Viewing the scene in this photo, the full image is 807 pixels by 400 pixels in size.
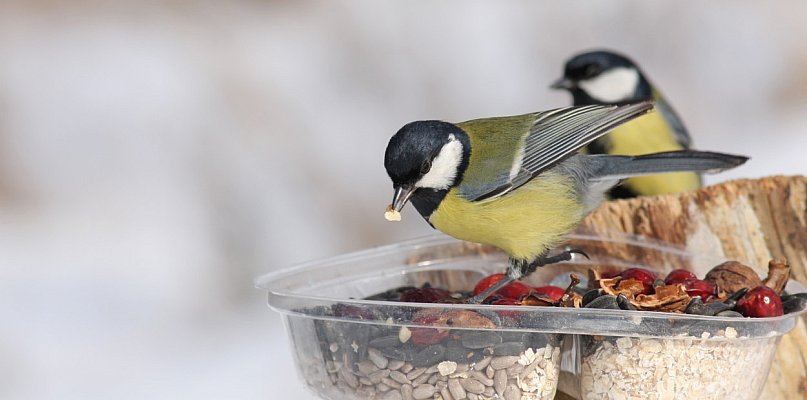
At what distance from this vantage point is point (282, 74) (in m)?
2.89

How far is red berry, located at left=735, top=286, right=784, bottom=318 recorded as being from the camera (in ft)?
3.66

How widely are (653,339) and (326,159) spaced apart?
1862mm

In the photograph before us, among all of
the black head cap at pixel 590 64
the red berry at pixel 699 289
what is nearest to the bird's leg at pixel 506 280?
the red berry at pixel 699 289

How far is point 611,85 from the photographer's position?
2148 mm

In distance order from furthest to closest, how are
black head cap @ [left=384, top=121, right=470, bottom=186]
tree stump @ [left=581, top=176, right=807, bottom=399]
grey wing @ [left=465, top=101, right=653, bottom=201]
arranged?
tree stump @ [left=581, top=176, right=807, bottom=399] → grey wing @ [left=465, top=101, right=653, bottom=201] → black head cap @ [left=384, top=121, right=470, bottom=186]

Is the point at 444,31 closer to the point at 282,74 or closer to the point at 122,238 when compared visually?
the point at 282,74

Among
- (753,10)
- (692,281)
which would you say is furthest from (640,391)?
(753,10)

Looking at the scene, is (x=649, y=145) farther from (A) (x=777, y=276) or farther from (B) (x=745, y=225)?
(A) (x=777, y=276)

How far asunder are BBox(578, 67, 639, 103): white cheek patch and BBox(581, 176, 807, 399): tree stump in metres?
0.54

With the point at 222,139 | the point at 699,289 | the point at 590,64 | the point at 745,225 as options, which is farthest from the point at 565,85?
the point at 222,139

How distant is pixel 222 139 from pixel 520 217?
1.67 m

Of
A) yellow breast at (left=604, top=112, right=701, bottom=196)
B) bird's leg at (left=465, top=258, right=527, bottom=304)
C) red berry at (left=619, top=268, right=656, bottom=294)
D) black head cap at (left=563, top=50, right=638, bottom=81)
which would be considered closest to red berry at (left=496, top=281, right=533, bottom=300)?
bird's leg at (left=465, top=258, right=527, bottom=304)

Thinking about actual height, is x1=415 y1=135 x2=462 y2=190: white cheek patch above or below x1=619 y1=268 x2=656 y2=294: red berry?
above

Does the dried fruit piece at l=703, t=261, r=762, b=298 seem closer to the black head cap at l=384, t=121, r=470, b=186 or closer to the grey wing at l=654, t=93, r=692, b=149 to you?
the black head cap at l=384, t=121, r=470, b=186
